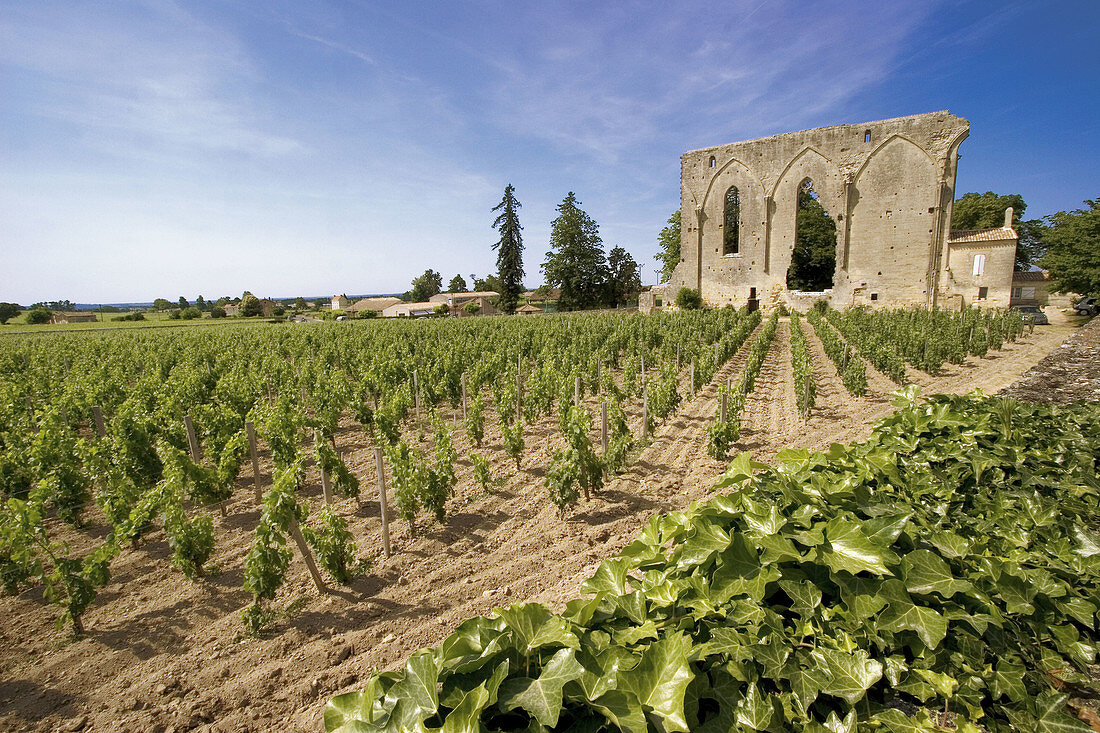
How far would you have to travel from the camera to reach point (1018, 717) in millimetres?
1112

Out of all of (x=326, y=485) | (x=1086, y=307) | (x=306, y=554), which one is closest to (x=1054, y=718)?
(x=306, y=554)

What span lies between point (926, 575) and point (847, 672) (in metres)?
0.38

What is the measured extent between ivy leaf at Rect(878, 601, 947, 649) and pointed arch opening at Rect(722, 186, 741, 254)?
124ft

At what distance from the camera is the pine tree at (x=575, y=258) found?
52469 mm

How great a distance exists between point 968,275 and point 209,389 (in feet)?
123

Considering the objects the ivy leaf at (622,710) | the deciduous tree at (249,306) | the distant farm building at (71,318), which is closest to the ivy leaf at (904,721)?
the ivy leaf at (622,710)

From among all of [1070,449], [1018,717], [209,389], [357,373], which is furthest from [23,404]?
[1070,449]

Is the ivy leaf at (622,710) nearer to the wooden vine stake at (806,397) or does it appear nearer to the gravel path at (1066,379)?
the gravel path at (1066,379)

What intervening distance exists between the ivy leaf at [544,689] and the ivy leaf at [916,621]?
33.4 inches

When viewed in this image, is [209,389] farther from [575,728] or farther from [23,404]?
[575,728]

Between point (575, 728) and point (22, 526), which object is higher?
point (575, 728)

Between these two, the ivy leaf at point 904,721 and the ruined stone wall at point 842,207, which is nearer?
the ivy leaf at point 904,721

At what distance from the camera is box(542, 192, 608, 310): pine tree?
172 ft

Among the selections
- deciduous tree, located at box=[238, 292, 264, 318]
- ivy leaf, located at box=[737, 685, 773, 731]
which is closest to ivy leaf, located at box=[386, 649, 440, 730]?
ivy leaf, located at box=[737, 685, 773, 731]
